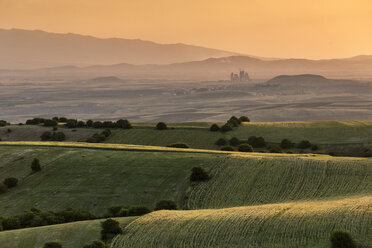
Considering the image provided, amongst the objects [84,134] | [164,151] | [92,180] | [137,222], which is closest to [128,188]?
[92,180]

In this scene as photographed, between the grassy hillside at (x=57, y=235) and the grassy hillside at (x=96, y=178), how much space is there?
1443 centimetres

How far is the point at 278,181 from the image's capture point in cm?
5166

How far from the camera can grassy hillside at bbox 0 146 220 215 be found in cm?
5425

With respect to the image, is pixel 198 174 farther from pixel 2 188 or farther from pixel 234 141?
pixel 234 141

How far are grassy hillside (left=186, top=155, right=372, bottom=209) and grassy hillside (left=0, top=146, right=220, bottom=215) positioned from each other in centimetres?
352

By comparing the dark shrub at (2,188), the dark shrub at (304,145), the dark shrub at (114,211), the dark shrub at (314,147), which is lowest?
the dark shrub at (314,147)

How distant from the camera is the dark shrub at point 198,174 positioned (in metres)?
55.1

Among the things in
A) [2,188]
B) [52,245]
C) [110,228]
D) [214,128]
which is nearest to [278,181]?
[110,228]

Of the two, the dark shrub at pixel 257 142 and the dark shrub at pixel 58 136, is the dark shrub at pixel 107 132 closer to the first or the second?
the dark shrub at pixel 58 136

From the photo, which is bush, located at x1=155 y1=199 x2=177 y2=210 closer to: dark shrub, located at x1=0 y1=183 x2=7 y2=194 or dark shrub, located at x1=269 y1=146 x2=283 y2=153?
dark shrub, located at x1=0 y1=183 x2=7 y2=194

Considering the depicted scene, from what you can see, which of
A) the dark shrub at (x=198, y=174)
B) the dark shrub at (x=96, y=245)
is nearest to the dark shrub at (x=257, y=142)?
the dark shrub at (x=198, y=174)

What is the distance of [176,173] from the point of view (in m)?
59.0

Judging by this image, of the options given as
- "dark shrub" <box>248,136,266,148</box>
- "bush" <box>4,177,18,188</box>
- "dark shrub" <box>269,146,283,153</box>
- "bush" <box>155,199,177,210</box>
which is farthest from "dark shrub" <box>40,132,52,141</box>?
"bush" <box>155,199,177,210</box>

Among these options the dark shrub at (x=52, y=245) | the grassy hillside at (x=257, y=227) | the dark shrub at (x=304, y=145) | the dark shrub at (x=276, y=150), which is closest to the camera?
the grassy hillside at (x=257, y=227)
